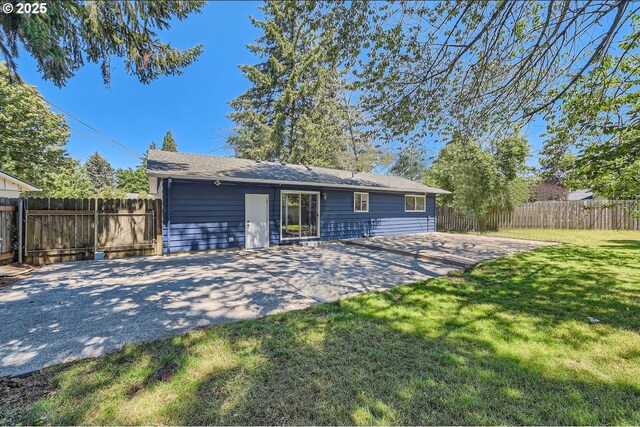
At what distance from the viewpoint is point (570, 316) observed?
3467 mm

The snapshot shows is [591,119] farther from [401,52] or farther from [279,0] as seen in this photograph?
[279,0]

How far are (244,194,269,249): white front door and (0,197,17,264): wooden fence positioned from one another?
5.38 metres

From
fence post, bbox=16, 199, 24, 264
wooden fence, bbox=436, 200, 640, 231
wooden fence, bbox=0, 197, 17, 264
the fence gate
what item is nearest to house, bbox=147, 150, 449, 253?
the fence gate

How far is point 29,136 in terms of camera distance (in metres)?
15.7

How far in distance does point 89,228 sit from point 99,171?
182ft

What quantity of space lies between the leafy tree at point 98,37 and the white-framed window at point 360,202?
7504 millimetres

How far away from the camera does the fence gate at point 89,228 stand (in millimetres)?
6629

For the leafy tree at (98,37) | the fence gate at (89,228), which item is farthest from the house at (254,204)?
the leafy tree at (98,37)

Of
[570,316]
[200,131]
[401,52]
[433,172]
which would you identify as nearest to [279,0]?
[401,52]

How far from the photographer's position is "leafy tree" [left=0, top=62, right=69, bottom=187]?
14.7 m

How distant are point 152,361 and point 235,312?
4.15 feet

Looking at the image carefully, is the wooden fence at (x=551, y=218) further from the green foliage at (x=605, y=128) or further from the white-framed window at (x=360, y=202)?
the green foliage at (x=605, y=128)

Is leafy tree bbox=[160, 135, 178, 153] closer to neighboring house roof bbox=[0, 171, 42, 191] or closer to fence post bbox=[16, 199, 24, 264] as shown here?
neighboring house roof bbox=[0, 171, 42, 191]

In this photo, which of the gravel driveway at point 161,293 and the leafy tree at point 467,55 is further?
the leafy tree at point 467,55
